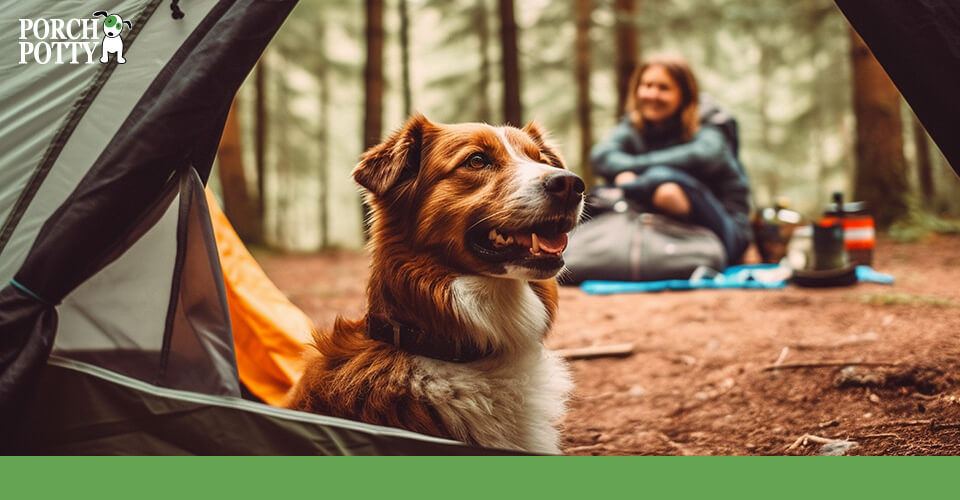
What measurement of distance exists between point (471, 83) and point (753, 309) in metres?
14.1

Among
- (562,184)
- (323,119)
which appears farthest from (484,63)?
(562,184)

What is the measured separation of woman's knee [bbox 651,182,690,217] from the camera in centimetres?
615

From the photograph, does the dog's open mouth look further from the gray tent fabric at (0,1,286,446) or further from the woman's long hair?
the woman's long hair

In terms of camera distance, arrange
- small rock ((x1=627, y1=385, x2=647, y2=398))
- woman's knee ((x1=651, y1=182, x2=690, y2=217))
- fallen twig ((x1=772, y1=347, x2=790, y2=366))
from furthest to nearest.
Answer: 1. woman's knee ((x1=651, y1=182, x2=690, y2=217))
2. fallen twig ((x1=772, y1=347, x2=790, y2=366))
3. small rock ((x1=627, y1=385, x2=647, y2=398))

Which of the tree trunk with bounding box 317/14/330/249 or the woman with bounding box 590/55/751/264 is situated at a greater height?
the tree trunk with bounding box 317/14/330/249

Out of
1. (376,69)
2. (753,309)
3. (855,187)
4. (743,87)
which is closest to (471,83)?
(376,69)

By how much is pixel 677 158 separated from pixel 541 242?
14.2 feet

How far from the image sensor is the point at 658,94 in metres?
6.66

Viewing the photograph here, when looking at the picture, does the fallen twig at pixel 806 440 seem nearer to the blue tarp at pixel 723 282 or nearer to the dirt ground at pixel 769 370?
the dirt ground at pixel 769 370

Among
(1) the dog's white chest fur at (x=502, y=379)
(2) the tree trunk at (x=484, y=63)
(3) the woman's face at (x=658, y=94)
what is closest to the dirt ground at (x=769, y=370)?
(1) the dog's white chest fur at (x=502, y=379)

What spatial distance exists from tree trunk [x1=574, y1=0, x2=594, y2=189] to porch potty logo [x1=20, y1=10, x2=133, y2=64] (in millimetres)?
11010

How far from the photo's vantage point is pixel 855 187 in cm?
877

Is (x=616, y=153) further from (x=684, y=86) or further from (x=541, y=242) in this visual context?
(x=541, y=242)

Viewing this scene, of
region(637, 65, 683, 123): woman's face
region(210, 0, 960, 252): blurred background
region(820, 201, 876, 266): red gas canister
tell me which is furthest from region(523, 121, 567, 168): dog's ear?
region(210, 0, 960, 252): blurred background
